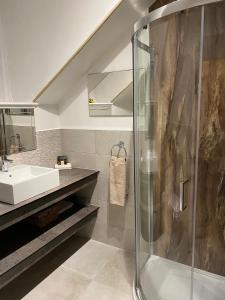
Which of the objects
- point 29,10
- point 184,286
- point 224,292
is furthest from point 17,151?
point 224,292

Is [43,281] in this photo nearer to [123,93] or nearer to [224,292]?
[224,292]

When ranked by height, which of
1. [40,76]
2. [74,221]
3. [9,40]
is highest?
[9,40]

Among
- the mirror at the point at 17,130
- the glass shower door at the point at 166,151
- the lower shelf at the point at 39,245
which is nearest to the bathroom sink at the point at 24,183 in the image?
the mirror at the point at 17,130

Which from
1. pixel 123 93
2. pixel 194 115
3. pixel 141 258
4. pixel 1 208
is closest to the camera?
pixel 1 208

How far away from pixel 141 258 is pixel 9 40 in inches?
91.6

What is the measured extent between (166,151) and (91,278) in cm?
126

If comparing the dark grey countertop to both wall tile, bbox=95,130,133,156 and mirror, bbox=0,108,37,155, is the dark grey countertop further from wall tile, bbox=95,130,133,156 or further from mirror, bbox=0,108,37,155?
mirror, bbox=0,108,37,155

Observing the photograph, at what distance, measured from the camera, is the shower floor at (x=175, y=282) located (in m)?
1.85

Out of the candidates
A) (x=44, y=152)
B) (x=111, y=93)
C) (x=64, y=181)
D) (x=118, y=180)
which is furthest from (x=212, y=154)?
(x=44, y=152)

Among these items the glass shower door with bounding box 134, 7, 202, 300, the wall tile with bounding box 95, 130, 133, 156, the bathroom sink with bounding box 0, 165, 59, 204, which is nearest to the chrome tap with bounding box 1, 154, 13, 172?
the bathroom sink with bounding box 0, 165, 59, 204

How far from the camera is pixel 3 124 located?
2176mm

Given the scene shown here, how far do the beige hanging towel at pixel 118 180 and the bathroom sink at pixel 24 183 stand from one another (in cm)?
51

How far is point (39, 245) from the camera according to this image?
195 centimetres

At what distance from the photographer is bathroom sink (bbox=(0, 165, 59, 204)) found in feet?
5.74
